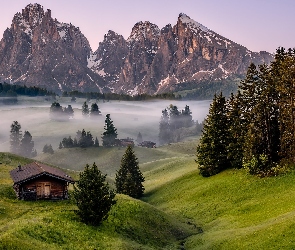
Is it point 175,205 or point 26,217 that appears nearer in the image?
point 26,217

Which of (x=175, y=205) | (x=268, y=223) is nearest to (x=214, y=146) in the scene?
(x=175, y=205)

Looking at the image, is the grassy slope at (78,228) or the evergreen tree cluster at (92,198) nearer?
the grassy slope at (78,228)

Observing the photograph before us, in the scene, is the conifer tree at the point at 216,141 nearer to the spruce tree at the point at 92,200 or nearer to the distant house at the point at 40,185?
the distant house at the point at 40,185

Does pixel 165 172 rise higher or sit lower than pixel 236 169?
lower

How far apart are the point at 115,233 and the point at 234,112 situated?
36.8m

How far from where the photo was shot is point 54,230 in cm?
3844

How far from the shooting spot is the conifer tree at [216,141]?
239 ft

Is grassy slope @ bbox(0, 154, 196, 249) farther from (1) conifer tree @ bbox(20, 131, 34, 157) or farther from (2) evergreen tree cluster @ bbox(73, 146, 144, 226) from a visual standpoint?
(1) conifer tree @ bbox(20, 131, 34, 157)

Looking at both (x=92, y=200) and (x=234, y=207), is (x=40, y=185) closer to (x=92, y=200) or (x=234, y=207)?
(x=92, y=200)

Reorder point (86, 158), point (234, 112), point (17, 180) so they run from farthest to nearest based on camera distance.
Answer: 1. point (86, 158)
2. point (234, 112)
3. point (17, 180)

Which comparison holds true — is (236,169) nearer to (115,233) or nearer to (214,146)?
(214,146)

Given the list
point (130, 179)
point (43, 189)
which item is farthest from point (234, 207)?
point (130, 179)

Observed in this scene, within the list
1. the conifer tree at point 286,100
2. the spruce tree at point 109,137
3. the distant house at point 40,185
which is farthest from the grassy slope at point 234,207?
the spruce tree at point 109,137

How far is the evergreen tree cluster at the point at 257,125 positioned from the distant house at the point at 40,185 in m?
29.5
